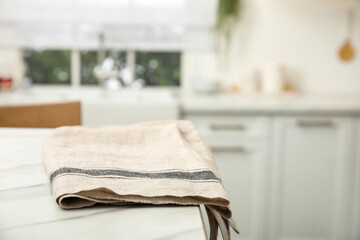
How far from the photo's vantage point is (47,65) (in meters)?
3.21

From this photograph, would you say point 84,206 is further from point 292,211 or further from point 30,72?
point 30,72

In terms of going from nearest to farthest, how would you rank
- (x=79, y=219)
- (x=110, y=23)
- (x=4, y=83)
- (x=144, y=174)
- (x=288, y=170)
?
(x=79, y=219)
(x=144, y=174)
(x=288, y=170)
(x=4, y=83)
(x=110, y=23)

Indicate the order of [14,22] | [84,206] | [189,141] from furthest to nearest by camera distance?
[14,22]
[189,141]
[84,206]

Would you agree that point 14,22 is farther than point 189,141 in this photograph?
Yes

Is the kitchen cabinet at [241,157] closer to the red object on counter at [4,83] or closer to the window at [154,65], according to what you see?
the window at [154,65]

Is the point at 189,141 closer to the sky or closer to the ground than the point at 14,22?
closer to the ground

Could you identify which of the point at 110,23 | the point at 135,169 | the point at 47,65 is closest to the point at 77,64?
the point at 47,65

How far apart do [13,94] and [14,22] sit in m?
0.58

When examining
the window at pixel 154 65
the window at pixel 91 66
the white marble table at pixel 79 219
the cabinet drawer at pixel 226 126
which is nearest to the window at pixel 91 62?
the window at pixel 91 66

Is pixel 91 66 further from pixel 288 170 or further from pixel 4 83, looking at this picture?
pixel 288 170

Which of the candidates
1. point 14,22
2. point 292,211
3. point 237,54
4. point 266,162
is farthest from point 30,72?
point 292,211

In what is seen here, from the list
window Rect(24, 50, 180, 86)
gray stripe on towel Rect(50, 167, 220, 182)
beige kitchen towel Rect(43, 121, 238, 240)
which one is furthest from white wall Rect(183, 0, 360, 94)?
gray stripe on towel Rect(50, 167, 220, 182)

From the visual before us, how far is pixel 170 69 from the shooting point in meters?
3.27

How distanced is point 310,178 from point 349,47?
99 centimetres
